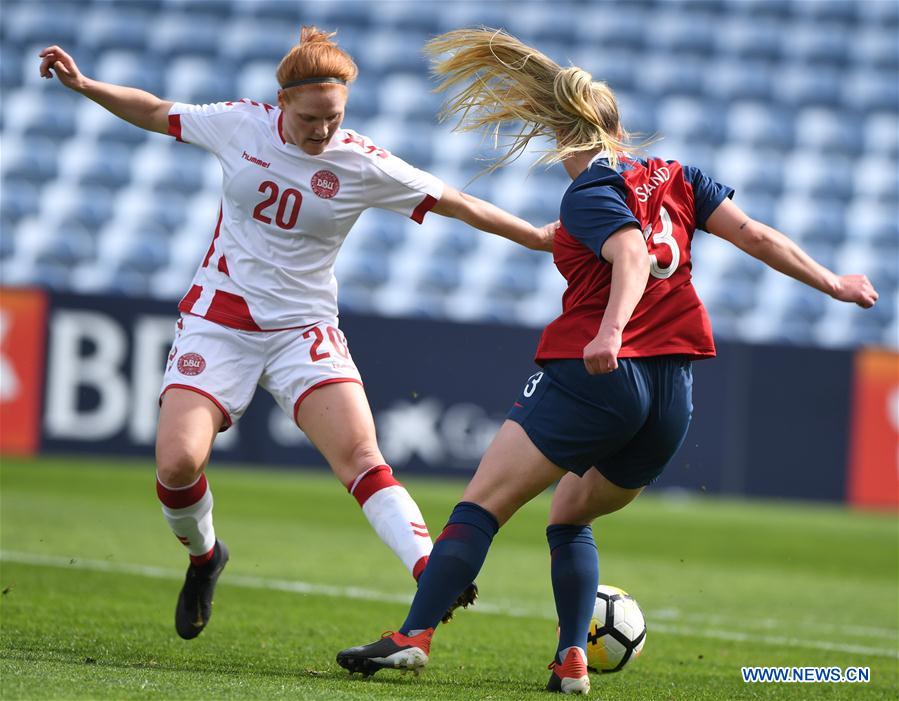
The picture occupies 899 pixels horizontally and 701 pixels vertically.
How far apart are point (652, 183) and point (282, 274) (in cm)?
131

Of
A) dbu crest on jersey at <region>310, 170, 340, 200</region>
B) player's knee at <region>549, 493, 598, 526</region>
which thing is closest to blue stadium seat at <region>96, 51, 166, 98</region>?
dbu crest on jersey at <region>310, 170, 340, 200</region>

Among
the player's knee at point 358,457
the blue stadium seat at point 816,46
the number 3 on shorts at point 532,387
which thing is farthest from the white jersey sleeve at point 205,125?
the blue stadium seat at point 816,46

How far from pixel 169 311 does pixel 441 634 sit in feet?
28.1

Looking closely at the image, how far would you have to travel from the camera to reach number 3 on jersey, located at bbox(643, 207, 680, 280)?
3.87m

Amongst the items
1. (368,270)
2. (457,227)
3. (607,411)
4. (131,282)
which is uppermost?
(607,411)

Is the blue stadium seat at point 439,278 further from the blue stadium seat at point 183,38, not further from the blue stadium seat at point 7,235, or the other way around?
the blue stadium seat at point 7,235

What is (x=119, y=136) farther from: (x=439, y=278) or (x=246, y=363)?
(x=246, y=363)

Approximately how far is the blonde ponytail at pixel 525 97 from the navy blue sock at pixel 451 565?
1.08 m

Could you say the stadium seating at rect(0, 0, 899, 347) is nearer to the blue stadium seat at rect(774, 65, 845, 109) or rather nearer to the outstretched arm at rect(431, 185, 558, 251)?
the blue stadium seat at rect(774, 65, 845, 109)

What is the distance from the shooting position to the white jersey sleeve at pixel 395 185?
4526 millimetres

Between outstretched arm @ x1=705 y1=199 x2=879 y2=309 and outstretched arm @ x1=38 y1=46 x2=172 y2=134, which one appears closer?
outstretched arm @ x1=705 y1=199 x2=879 y2=309

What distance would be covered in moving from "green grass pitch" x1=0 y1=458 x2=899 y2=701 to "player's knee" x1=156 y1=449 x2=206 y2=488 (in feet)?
1.87

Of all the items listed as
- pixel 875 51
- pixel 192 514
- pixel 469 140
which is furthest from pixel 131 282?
pixel 192 514

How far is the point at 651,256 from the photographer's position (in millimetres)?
3842
